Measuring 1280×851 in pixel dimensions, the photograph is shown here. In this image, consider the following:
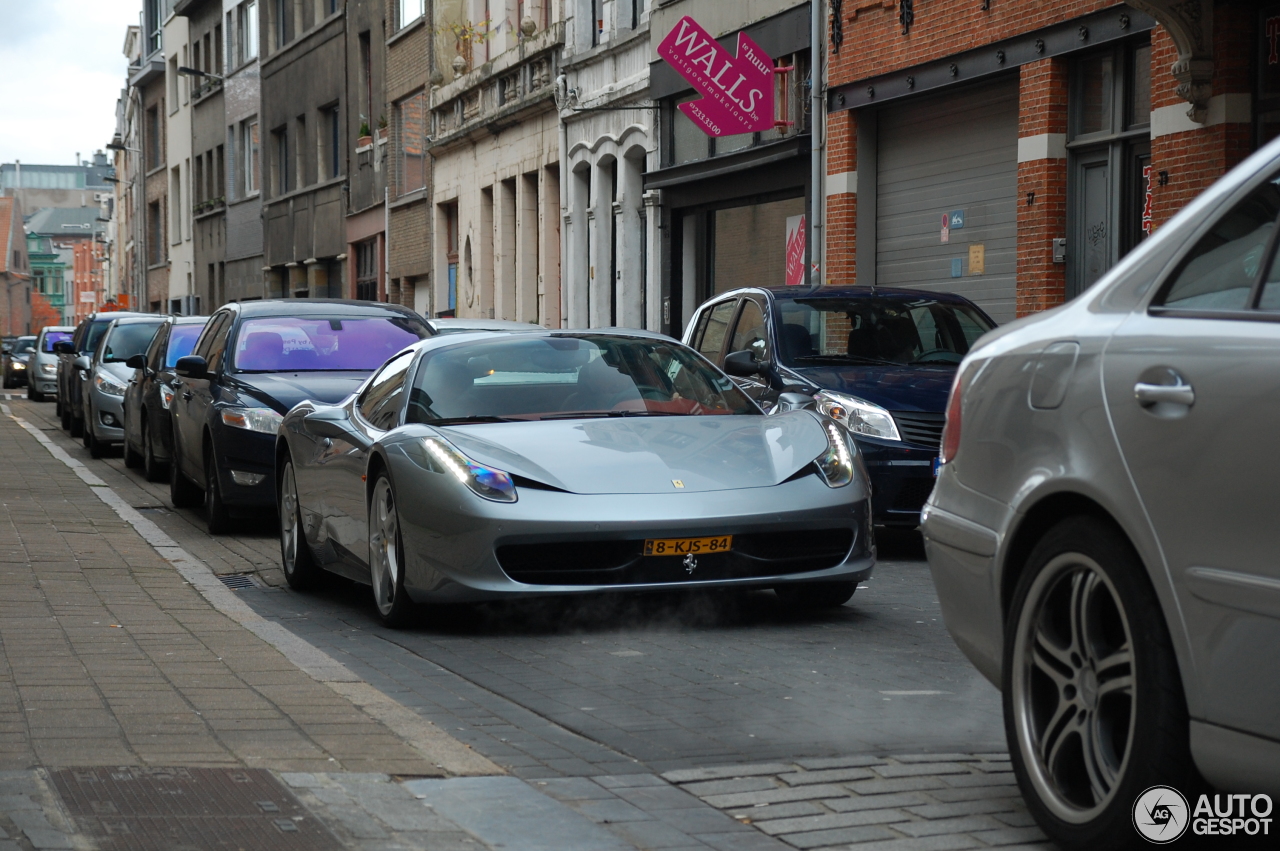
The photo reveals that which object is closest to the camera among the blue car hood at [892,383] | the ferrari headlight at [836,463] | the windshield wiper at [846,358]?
the ferrari headlight at [836,463]

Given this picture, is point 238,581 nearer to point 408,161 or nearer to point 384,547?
point 384,547

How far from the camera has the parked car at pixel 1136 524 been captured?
371 centimetres

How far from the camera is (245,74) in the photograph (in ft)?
187

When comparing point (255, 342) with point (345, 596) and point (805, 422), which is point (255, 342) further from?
point (805, 422)

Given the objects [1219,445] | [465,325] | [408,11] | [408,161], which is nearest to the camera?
[1219,445]

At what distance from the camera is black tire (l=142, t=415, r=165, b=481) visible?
17.6 metres

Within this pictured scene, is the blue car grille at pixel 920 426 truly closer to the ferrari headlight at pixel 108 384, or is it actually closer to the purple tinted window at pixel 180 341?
the purple tinted window at pixel 180 341

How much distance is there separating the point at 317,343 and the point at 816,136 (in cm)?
1105

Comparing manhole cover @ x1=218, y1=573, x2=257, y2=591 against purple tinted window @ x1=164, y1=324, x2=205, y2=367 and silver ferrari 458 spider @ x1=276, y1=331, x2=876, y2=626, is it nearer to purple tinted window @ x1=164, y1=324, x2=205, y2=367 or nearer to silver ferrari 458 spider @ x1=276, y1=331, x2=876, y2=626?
silver ferrari 458 spider @ x1=276, y1=331, x2=876, y2=626

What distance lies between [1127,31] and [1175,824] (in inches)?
565

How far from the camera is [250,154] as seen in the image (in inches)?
2266

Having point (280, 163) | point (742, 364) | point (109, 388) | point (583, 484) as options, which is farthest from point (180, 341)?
point (280, 163)

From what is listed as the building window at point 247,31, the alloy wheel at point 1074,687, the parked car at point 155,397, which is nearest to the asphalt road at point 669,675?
the alloy wheel at point 1074,687

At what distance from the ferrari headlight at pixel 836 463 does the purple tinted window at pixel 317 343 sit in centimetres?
587
